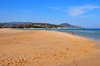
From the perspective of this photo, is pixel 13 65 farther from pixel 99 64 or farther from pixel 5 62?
pixel 99 64

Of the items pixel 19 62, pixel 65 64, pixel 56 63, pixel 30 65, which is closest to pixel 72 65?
pixel 65 64

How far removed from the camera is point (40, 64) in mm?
4324

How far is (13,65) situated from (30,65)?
0.76 metres

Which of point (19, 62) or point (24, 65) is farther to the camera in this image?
point (19, 62)

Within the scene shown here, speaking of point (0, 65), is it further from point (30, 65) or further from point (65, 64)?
point (65, 64)

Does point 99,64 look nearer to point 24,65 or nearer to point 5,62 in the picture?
point 24,65

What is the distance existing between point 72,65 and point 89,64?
862 mm

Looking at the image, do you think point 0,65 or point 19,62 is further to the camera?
point 19,62

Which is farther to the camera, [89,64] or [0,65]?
[89,64]

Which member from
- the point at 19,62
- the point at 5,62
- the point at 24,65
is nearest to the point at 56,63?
the point at 24,65

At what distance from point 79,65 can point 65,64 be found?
0.65 metres

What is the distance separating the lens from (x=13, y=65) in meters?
4.15

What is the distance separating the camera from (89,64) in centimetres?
440

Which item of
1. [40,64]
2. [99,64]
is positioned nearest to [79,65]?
[99,64]
